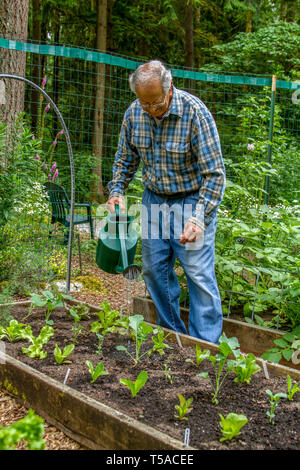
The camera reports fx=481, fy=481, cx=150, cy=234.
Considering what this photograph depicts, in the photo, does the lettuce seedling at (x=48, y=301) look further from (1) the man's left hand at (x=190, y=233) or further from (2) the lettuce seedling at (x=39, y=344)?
(1) the man's left hand at (x=190, y=233)

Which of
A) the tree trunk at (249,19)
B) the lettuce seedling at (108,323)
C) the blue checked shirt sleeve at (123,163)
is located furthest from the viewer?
the tree trunk at (249,19)

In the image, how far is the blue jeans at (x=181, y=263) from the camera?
96.3 inches

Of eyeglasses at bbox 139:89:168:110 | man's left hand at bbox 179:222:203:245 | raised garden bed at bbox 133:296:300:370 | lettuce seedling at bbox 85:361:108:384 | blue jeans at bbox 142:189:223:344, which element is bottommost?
raised garden bed at bbox 133:296:300:370

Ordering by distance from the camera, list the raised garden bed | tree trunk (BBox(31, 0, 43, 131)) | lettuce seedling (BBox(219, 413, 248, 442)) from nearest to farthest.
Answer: lettuce seedling (BBox(219, 413, 248, 442)) → the raised garden bed → tree trunk (BBox(31, 0, 43, 131))

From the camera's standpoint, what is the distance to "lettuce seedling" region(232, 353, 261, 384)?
1.87m

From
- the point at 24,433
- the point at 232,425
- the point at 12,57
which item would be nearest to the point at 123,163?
the point at 232,425

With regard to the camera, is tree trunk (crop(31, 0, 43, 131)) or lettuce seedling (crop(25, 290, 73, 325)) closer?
lettuce seedling (crop(25, 290, 73, 325))

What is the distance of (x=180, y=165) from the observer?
245 centimetres

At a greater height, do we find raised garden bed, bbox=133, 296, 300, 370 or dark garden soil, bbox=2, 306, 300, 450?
dark garden soil, bbox=2, 306, 300, 450

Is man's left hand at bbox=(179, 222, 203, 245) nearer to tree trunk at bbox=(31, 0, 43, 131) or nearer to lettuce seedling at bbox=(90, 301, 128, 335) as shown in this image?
lettuce seedling at bbox=(90, 301, 128, 335)

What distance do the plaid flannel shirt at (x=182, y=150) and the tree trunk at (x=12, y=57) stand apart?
246cm

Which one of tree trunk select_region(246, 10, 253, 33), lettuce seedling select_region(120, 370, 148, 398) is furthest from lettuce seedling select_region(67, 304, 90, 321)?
tree trunk select_region(246, 10, 253, 33)

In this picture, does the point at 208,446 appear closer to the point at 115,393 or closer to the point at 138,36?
the point at 115,393

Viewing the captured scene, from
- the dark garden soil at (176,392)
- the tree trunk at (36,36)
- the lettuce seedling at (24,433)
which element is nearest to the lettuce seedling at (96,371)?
the dark garden soil at (176,392)
